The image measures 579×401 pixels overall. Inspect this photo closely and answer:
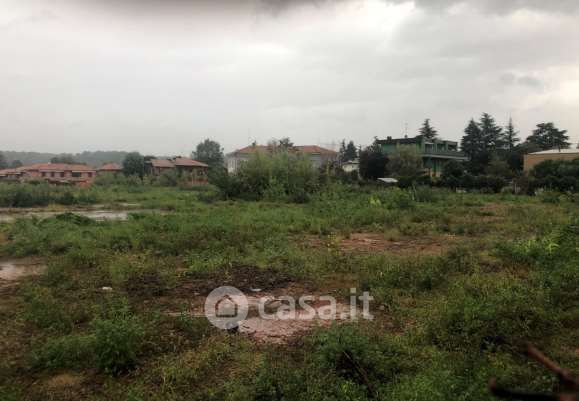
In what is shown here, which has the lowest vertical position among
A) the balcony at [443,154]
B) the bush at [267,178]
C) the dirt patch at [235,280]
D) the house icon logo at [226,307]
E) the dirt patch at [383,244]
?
the house icon logo at [226,307]

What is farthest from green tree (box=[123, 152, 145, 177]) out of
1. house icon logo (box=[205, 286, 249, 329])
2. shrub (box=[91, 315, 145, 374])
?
shrub (box=[91, 315, 145, 374])

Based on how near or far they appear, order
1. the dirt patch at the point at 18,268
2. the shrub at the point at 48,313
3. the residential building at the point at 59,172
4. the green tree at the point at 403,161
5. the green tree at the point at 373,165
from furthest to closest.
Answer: the residential building at the point at 59,172 → the green tree at the point at 373,165 → the green tree at the point at 403,161 → the dirt patch at the point at 18,268 → the shrub at the point at 48,313

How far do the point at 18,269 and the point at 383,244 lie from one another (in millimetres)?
6105

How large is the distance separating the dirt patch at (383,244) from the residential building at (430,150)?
96.7ft

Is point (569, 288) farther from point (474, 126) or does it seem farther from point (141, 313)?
point (474, 126)

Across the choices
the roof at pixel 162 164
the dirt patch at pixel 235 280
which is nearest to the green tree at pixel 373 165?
the roof at pixel 162 164

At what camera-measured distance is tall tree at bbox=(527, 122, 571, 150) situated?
132ft

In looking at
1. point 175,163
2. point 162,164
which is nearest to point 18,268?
point 175,163

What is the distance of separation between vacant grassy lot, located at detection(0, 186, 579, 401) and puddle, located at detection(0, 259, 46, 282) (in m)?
0.26

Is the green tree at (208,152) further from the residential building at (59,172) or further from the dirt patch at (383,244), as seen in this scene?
the dirt patch at (383,244)

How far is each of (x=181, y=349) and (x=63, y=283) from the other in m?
2.67

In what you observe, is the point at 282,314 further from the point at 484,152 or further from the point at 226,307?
the point at 484,152

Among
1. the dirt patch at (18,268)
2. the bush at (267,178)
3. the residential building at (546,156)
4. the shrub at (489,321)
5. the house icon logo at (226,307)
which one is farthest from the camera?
the residential building at (546,156)

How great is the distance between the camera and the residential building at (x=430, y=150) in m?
38.2
